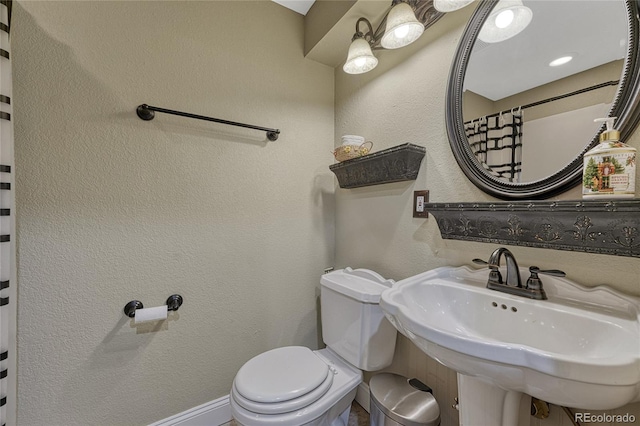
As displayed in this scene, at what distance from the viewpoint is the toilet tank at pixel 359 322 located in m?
1.16

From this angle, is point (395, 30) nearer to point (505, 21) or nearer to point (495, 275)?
point (505, 21)

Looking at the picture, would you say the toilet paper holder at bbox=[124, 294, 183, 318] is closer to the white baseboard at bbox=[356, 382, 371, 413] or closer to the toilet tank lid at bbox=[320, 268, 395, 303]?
the toilet tank lid at bbox=[320, 268, 395, 303]

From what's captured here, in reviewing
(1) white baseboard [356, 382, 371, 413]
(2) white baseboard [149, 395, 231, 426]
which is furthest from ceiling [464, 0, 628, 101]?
(2) white baseboard [149, 395, 231, 426]

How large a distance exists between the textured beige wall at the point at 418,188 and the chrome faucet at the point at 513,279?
8 cm

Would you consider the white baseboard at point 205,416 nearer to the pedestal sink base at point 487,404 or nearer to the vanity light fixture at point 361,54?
the pedestal sink base at point 487,404

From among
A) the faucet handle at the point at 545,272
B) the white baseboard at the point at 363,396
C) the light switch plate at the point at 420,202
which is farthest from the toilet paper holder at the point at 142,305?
the faucet handle at the point at 545,272

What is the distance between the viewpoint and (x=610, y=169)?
658mm

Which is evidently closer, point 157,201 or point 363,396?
point 157,201

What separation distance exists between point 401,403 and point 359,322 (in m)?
0.33

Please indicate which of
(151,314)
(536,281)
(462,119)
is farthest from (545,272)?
(151,314)

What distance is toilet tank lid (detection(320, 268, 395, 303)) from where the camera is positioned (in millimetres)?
1159

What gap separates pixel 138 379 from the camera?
4.03 ft

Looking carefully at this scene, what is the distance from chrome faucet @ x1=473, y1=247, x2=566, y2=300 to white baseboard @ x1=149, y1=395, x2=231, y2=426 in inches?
58.1

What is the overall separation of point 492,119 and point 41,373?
206 cm
